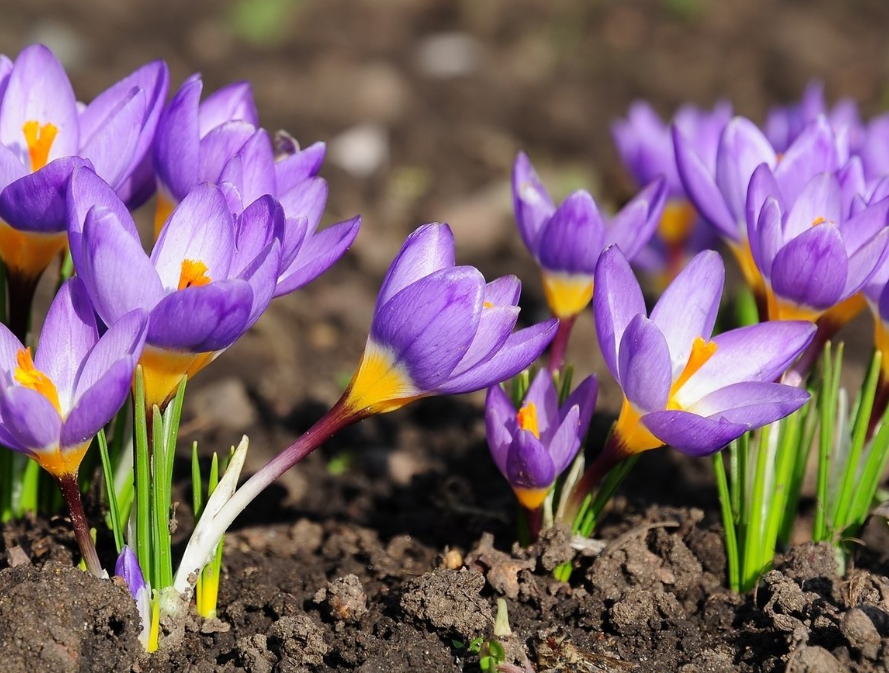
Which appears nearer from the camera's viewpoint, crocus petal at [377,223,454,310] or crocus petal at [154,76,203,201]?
crocus petal at [377,223,454,310]

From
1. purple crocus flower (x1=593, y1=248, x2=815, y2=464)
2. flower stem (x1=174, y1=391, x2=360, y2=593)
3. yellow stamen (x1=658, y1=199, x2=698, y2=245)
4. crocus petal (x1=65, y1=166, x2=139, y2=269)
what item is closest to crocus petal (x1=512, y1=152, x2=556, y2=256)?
purple crocus flower (x1=593, y1=248, x2=815, y2=464)

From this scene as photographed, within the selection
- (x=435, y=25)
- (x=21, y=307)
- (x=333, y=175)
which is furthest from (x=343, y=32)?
(x=21, y=307)

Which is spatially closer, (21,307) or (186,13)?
(21,307)

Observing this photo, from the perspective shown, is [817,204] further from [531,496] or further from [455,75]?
[455,75]

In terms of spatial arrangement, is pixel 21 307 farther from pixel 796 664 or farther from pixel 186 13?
pixel 186 13

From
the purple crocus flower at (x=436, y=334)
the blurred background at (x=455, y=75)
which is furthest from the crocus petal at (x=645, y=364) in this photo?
the blurred background at (x=455, y=75)

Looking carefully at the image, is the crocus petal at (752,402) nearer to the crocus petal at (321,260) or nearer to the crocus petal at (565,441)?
the crocus petal at (565,441)

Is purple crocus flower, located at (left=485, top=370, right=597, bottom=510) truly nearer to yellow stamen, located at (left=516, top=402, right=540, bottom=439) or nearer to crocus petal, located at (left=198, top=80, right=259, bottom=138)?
yellow stamen, located at (left=516, top=402, right=540, bottom=439)

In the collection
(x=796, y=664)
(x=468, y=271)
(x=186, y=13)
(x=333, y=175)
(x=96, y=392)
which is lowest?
(x=796, y=664)
